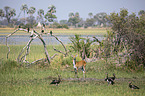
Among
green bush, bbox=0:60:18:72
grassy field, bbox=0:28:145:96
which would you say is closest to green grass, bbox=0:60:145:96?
grassy field, bbox=0:28:145:96

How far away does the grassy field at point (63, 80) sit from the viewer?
811 centimetres

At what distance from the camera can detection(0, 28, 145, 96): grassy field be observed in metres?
8.11

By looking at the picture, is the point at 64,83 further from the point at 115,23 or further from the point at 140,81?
the point at 115,23

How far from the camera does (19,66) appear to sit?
43.6 ft

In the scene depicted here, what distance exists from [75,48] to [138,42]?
14.4 ft

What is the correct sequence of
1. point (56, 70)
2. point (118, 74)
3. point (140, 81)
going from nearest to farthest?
point (140, 81), point (118, 74), point (56, 70)

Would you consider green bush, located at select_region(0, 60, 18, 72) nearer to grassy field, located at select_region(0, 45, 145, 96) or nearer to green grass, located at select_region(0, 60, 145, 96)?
grassy field, located at select_region(0, 45, 145, 96)

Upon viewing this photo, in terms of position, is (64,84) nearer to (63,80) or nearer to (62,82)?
(62,82)

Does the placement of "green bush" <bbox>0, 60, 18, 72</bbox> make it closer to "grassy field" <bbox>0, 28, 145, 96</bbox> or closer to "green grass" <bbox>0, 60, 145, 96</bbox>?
"grassy field" <bbox>0, 28, 145, 96</bbox>

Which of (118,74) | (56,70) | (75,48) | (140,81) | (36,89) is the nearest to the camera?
(36,89)

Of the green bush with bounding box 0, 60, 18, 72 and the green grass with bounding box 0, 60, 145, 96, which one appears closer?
the green grass with bounding box 0, 60, 145, 96

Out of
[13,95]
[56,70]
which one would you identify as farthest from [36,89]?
[56,70]

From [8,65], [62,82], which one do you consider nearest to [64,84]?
[62,82]

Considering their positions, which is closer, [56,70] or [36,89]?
[36,89]
